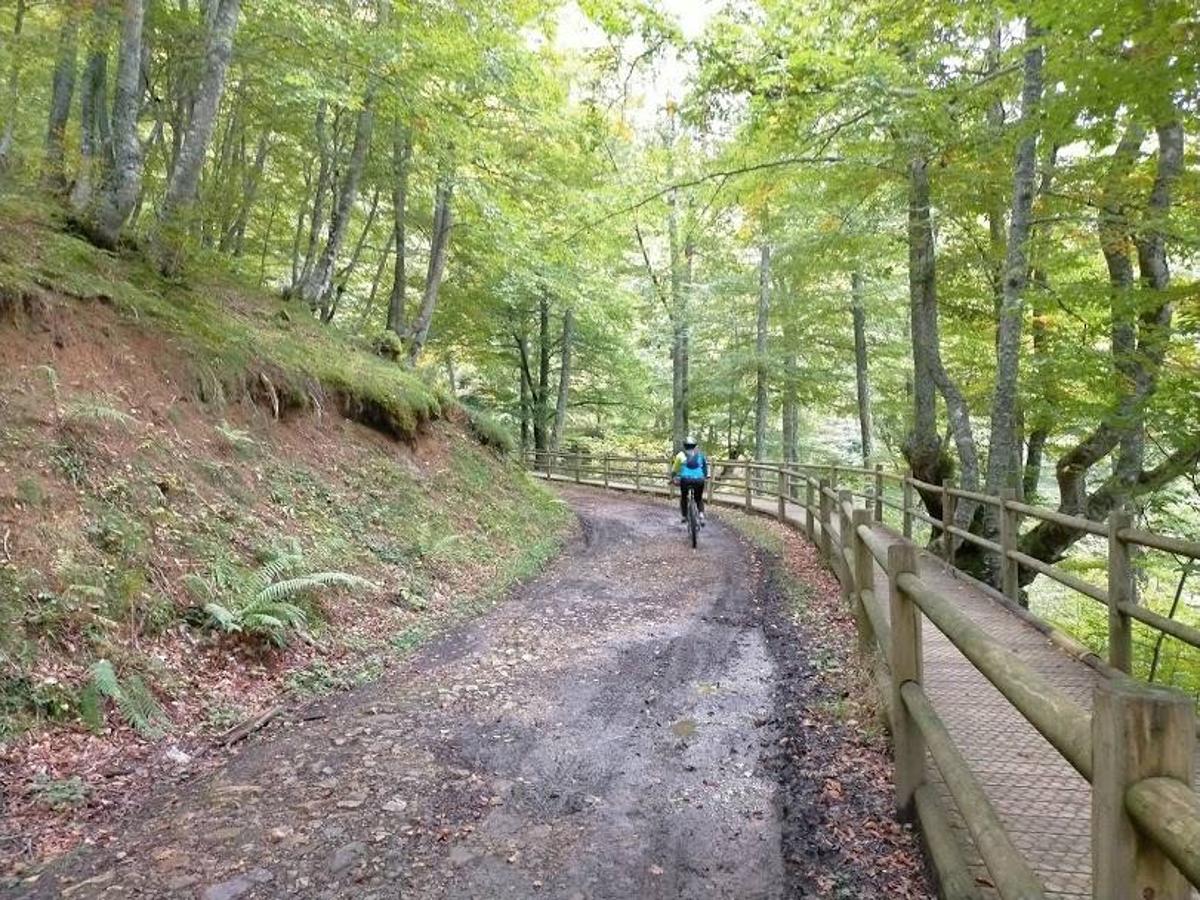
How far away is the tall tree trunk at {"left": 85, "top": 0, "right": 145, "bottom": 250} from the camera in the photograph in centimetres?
793

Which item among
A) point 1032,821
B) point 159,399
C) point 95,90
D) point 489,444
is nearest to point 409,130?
point 95,90

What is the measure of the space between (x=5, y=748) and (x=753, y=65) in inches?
371

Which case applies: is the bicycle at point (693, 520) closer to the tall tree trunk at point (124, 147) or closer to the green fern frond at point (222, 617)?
the green fern frond at point (222, 617)

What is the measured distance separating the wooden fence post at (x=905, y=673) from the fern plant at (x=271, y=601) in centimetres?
432

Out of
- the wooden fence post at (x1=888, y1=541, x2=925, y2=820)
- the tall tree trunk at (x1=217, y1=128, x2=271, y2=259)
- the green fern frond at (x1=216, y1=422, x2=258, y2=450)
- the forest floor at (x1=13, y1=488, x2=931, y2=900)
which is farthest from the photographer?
the tall tree trunk at (x1=217, y1=128, x2=271, y2=259)

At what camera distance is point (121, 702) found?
4.45 metres

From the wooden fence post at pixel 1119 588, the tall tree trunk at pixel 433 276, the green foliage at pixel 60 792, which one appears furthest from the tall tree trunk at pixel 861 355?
the green foliage at pixel 60 792

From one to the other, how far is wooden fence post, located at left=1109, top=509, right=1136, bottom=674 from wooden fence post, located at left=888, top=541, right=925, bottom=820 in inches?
78.5

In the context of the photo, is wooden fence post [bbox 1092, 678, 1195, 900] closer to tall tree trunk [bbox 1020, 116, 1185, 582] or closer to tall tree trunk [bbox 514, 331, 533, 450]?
tall tree trunk [bbox 1020, 116, 1185, 582]

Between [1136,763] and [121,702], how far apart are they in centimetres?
494

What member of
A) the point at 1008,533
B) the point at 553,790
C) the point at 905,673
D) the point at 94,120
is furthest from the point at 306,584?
the point at 94,120

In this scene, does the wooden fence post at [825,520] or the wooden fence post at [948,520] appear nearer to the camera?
the wooden fence post at [948,520]

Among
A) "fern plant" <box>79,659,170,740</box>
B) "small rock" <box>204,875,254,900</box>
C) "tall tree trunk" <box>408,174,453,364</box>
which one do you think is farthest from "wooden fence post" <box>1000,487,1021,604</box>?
"tall tree trunk" <box>408,174,453,364</box>

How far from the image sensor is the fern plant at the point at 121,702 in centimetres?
433
